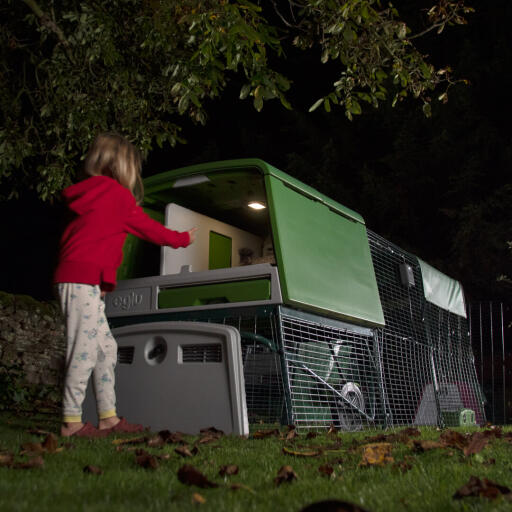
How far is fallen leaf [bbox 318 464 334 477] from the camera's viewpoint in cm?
199

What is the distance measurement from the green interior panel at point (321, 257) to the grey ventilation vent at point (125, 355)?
0.91 m

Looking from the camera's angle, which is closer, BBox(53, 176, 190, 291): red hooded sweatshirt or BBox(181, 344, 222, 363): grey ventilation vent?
BBox(53, 176, 190, 291): red hooded sweatshirt

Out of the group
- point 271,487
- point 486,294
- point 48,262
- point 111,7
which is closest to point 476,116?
point 486,294

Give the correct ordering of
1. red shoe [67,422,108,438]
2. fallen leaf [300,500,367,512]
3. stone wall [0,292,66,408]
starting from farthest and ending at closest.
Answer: stone wall [0,292,66,408] < red shoe [67,422,108,438] < fallen leaf [300,500,367,512]

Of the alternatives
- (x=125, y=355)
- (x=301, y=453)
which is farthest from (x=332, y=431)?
(x=125, y=355)

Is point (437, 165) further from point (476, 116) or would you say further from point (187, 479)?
point (187, 479)

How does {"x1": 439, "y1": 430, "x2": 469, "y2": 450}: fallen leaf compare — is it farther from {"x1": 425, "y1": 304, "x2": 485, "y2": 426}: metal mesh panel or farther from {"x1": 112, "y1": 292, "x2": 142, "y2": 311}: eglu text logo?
{"x1": 425, "y1": 304, "x2": 485, "y2": 426}: metal mesh panel

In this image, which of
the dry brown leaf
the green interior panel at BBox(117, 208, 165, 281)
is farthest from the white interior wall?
the dry brown leaf

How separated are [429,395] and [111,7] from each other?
4491 mm

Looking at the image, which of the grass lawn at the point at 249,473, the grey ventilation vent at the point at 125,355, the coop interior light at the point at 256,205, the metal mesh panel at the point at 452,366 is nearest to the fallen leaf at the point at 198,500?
the grass lawn at the point at 249,473

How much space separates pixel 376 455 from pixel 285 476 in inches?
22.7

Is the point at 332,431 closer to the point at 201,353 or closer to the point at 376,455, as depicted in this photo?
the point at 201,353

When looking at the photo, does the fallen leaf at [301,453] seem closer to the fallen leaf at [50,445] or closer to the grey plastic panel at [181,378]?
the grey plastic panel at [181,378]

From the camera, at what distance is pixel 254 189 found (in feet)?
13.3
